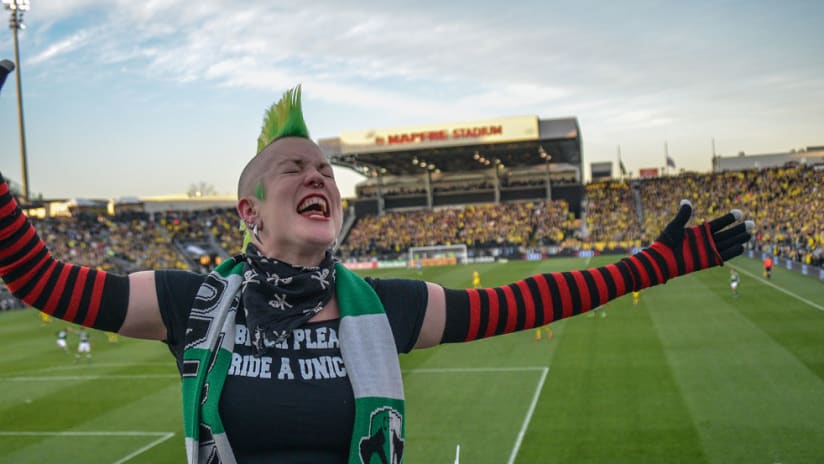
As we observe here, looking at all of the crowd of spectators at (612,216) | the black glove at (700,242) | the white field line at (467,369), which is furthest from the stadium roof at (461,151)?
the black glove at (700,242)

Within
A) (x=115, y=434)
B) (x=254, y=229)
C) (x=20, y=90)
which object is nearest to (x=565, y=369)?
(x=115, y=434)

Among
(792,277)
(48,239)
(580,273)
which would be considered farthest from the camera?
(48,239)

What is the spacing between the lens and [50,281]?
250 centimetres

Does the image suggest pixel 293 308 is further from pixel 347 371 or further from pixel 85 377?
pixel 85 377

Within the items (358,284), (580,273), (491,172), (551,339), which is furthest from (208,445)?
(491,172)

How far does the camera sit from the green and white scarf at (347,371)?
241cm

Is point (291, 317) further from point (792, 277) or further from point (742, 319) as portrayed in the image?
point (792, 277)

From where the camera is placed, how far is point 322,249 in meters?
2.69

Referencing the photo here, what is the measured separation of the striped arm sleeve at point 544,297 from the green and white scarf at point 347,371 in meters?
0.42

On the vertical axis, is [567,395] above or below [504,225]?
below

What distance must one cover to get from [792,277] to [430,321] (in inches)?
1283

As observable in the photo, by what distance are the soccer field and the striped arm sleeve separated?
8838 millimetres

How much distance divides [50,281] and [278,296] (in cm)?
77

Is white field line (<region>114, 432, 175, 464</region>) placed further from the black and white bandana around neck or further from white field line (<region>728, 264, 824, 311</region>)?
white field line (<region>728, 264, 824, 311</region>)
